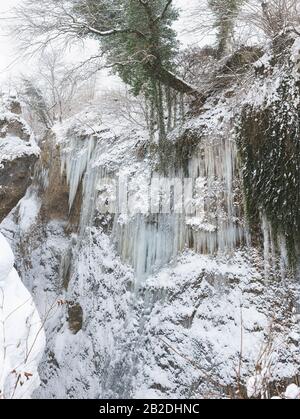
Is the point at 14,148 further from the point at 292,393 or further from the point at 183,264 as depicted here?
the point at 292,393

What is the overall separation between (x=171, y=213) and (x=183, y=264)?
43.8 inches

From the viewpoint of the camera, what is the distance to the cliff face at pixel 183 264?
21.5ft

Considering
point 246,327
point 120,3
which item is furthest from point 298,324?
point 120,3

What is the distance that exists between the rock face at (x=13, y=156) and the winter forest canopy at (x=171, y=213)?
31 millimetres

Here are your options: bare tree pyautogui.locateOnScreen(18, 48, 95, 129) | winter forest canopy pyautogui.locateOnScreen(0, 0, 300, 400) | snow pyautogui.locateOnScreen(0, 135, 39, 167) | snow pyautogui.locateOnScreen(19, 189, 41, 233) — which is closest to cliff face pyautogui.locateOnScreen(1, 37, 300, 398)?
winter forest canopy pyautogui.locateOnScreen(0, 0, 300, 400)

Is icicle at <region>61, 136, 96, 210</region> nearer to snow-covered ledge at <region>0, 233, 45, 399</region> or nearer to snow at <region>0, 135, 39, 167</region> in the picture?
snow at <region>0, 135, 39, 167</region>

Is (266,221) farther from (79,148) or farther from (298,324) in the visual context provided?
(79,148)

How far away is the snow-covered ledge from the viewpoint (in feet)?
13.9

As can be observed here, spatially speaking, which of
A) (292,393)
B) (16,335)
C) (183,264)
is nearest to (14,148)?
(183,264)

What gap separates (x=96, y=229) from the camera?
984 cm

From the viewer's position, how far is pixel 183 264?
7.69 metres

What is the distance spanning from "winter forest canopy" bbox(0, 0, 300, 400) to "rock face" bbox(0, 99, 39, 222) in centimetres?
3

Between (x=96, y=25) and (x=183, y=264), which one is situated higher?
(x=96, y=25)

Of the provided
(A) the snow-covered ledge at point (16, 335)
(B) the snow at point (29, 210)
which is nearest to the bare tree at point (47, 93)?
(B) the snow at point (29, 210)
